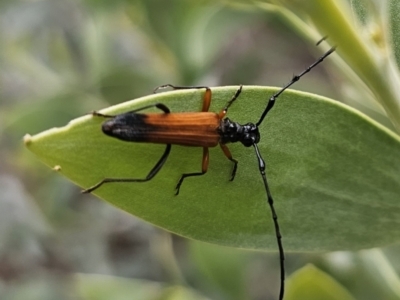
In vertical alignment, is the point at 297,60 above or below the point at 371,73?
above

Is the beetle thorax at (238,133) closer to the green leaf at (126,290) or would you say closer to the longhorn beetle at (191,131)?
the longhorn beetle at (191,131)

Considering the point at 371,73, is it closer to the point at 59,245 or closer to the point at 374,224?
the point at 374,224

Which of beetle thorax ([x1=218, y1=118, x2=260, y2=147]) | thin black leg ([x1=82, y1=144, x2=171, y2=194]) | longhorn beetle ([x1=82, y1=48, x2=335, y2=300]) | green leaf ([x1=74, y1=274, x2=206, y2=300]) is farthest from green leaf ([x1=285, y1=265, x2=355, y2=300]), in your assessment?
green leaf ([x1=74, y1=274, x2=206, y2=300])

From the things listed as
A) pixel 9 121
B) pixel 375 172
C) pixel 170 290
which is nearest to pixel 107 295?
pixel 170 290

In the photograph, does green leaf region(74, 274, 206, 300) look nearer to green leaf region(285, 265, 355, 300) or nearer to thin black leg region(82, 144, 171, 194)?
green leaf region(285, 265, 355, 300)

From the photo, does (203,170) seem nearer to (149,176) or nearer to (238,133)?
(149,176)
